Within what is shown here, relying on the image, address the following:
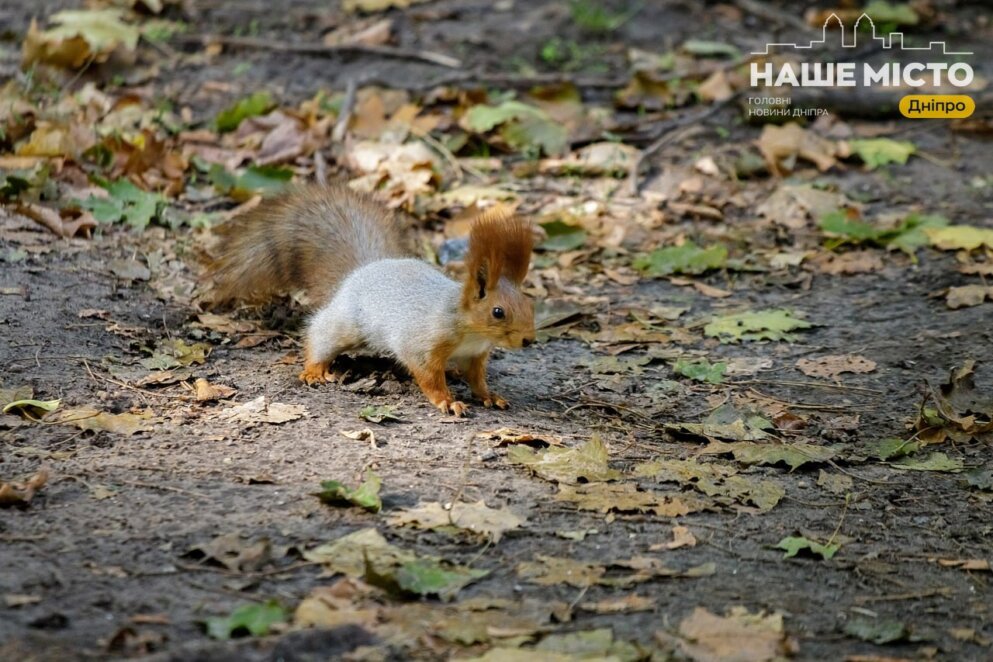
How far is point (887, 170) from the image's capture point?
618 centimetres

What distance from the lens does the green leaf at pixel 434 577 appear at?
2.49 m

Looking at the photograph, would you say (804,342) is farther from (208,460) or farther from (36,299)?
(36,299)

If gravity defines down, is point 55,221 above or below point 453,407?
above

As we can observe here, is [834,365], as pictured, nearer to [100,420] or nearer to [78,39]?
[100,420]

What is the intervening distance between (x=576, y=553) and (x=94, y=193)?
126 inches

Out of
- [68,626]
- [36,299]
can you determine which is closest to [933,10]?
[36,299]

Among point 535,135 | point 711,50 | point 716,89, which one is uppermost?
point 711,50

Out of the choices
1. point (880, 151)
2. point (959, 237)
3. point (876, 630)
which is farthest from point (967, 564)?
point (880, 151)

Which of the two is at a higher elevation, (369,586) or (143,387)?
(143,387)

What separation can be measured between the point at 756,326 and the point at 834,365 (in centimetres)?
42

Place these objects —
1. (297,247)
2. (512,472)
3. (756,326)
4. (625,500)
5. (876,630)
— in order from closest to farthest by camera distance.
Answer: (876,630) → (625,500) → (512,472) → (297,247) → (756,326)

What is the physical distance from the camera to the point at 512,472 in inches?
126

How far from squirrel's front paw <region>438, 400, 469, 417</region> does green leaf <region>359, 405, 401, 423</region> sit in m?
0.15

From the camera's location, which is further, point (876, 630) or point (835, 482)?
point (835, 482)
